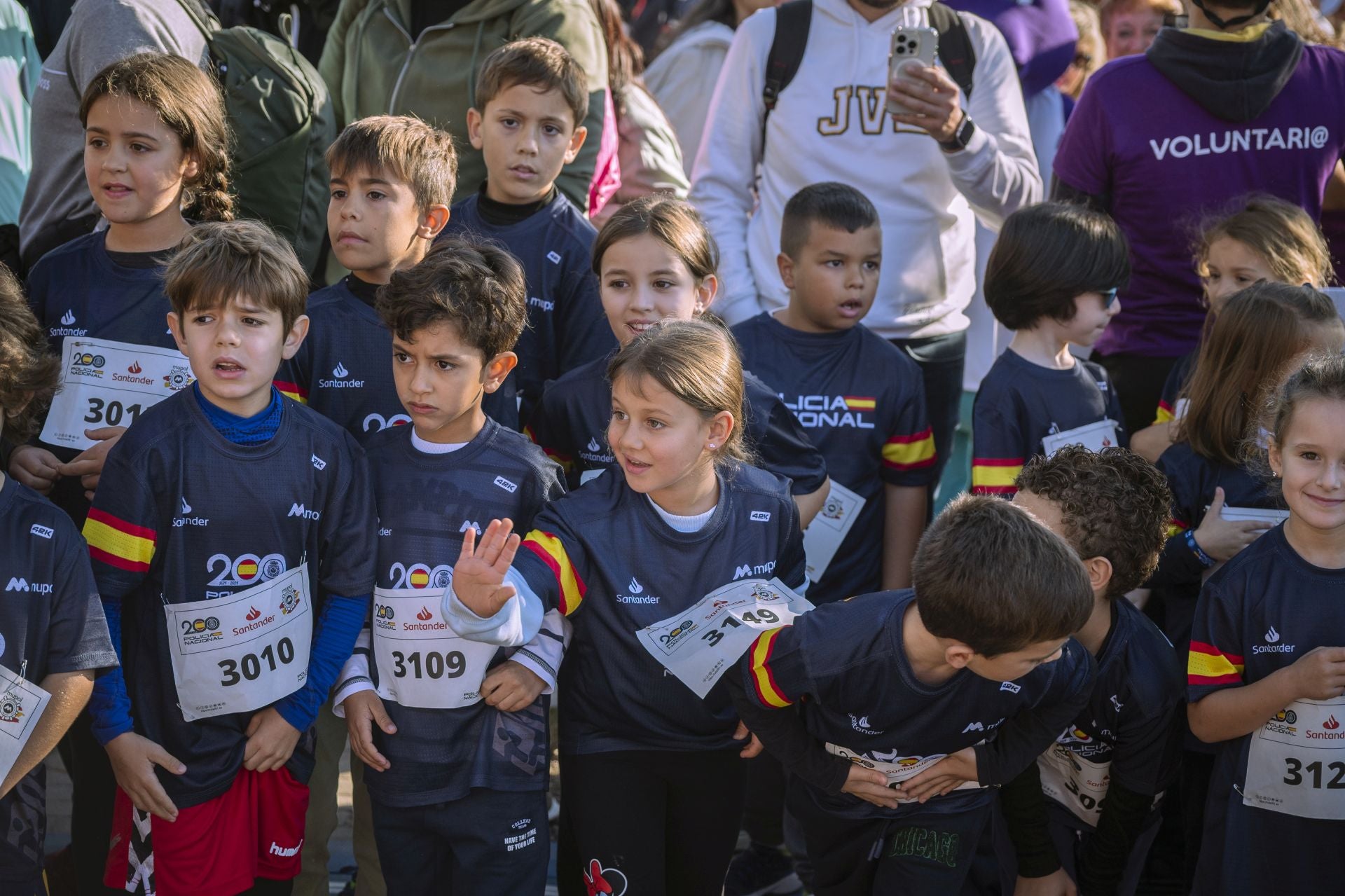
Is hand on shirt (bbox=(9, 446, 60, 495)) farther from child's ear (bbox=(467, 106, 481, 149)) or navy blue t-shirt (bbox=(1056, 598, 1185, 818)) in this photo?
navy blue t-shirt (bbox=(1056, 598, 1185, 818))

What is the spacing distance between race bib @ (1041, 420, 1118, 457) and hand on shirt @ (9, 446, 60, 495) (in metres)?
2.82

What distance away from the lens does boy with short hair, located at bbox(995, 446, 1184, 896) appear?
3402 mm

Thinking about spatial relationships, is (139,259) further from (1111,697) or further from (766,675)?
(1111,697)

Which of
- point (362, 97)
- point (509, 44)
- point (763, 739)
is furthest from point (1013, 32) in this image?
point (763, 739)

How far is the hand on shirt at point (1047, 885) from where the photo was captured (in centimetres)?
344

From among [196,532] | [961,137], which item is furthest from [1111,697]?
[196,532]

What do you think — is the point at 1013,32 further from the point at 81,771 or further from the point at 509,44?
the point at 81,771

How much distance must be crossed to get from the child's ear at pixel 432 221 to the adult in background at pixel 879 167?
1.20m

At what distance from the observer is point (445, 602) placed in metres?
3.00

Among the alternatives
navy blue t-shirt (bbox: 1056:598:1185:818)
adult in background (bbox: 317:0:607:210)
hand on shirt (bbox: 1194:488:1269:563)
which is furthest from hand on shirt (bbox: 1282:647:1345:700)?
adult in background (bbox: 317:0:607:210)

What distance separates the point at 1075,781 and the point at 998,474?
3.19ft

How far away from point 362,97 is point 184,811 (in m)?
2.81

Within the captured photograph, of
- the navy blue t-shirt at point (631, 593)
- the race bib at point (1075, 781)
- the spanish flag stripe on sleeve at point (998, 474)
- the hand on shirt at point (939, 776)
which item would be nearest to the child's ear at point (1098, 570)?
the race bib at point (1075, 781)

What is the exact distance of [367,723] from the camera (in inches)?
130
